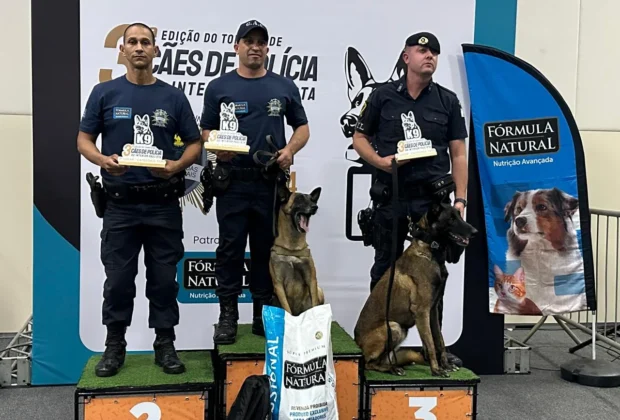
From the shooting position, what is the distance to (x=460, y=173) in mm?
3146

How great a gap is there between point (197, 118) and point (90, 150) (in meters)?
1.16

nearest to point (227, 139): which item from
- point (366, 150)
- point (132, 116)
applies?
point (132, 116)

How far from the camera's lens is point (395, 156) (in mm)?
2889

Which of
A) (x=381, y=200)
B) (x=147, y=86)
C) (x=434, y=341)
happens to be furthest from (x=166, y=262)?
(x=434, y=341)

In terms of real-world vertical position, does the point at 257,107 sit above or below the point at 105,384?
above

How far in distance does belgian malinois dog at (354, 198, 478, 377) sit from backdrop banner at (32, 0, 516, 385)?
1005 mm

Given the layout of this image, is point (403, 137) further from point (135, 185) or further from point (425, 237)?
point (135, 185)

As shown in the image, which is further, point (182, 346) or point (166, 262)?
point (182, 346)

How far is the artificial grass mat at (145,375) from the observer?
264 centimetres

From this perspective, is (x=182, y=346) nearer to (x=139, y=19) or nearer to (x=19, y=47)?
(x=139, y=19)

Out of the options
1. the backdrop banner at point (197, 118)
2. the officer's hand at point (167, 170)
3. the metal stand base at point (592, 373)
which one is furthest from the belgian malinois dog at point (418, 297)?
the metal stand base at point (592, 373)

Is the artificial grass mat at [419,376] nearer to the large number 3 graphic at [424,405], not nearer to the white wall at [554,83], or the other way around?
the large number 3 graphic at [424,405]

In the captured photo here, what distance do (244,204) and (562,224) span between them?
2163 mm

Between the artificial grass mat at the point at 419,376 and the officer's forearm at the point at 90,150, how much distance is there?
1546mm
